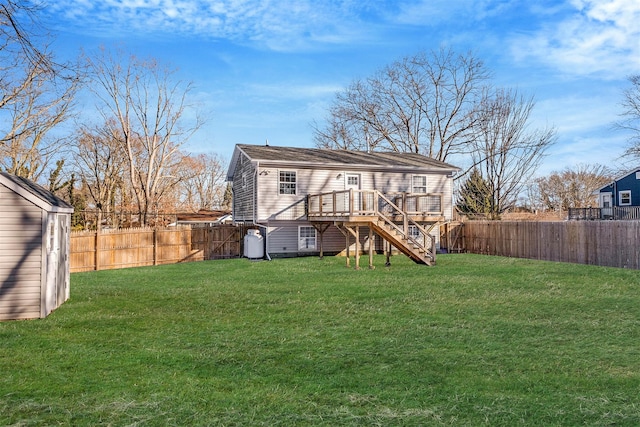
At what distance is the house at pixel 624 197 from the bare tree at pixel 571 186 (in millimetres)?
15651

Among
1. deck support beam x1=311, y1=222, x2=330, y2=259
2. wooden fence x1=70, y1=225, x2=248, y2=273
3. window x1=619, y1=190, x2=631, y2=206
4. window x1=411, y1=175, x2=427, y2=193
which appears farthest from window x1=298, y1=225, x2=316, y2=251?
window x1=619, y1=190, x2=631, y2=206

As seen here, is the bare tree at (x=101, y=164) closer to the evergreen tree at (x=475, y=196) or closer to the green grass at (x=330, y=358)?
the green grass at (x=330, y=358)

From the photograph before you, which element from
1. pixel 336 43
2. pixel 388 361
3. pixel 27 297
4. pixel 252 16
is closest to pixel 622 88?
pixel 336 43

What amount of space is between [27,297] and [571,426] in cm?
886

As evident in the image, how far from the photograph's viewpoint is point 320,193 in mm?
20141

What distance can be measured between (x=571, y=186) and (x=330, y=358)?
5316 centimetres

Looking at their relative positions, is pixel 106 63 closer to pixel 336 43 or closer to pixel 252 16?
pixel 336 43

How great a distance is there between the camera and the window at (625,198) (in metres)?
31.7

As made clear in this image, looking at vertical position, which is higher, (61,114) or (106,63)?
(106,63)

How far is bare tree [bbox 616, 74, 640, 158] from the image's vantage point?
31.1 meters

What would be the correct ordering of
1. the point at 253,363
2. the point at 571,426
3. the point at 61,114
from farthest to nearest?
the point at 61,114, the point at 253,363, the point at 571,426

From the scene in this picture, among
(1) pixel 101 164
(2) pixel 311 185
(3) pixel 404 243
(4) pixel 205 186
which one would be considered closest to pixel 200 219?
(1) pixel 101 164

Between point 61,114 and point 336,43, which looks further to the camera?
point 61,114

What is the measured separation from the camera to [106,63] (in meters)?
29.5
